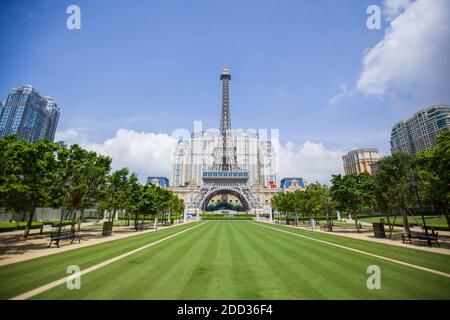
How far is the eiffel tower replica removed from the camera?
98750 mm

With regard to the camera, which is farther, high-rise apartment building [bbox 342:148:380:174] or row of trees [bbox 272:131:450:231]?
high-rise apartment building [bbox 342:148:380:174]

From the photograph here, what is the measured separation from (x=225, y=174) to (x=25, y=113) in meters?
91.1

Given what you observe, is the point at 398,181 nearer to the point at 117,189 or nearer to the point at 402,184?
the point at 402,184

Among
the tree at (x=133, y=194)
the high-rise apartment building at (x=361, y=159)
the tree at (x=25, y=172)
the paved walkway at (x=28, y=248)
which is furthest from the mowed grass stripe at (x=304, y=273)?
the high-rise apartment building at (x=361, y=159)

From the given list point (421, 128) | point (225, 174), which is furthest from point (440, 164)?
point (421, 128)

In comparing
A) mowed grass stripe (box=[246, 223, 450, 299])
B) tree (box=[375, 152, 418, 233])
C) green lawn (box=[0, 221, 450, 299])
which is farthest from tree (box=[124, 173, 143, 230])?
tree (box=[375, 152, 418, 233])

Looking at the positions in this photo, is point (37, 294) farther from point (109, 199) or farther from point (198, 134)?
point (198, 134)

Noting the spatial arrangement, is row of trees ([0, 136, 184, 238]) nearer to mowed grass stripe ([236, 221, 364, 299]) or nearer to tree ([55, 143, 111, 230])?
tree ([55, 143, 111, 230])

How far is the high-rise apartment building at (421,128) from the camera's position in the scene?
85.8 m

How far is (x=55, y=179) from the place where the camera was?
19.4 meters

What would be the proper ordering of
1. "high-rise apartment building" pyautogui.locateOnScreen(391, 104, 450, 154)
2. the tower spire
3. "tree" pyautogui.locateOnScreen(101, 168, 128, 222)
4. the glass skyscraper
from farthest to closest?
the tower spire < the glass skyscraper < "high-rise apartment building" pyautogui.locateOnScreen(391, 104, 450, 154) < "tree" pyautogui.locateOnScreen(101, 168, 128, 222)

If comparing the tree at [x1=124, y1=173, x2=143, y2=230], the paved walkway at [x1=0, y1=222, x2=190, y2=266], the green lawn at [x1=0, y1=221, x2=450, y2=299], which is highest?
the tree at [x1=124, y1=173, x2=143, y2=230]

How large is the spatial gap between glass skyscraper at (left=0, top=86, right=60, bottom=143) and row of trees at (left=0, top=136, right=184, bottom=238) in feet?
273

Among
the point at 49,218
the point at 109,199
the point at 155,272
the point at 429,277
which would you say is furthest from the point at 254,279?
the point at 49,218
